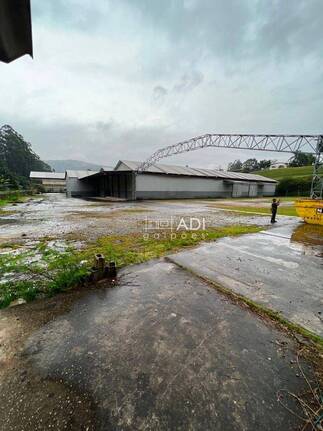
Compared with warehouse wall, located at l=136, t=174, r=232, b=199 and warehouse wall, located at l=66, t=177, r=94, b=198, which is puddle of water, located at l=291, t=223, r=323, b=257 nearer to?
warehouse wall, located at l=136, t=174, r=232, b=199

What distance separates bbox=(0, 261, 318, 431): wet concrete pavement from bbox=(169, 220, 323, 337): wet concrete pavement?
0.57 m

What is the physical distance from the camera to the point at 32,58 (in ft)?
8.16

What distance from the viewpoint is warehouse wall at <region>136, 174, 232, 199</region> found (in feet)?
76.0

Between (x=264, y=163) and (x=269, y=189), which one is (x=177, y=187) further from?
(x=264, y=163)

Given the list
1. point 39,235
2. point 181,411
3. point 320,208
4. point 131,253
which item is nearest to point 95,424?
point 181,411

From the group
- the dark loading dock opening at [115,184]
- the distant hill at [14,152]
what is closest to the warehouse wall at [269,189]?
the dark loading dock opening at [115,184]

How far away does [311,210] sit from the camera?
8.76m

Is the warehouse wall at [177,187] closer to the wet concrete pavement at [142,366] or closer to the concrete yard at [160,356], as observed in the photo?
the concrete yard at [160,356]

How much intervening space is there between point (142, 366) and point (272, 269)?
328cm

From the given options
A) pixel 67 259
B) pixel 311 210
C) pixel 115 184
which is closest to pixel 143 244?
pixel 67 259

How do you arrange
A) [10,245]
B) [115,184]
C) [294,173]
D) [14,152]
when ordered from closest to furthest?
1. [10,245]
2. [115,184]
3. [294,173]
4. [14,152]

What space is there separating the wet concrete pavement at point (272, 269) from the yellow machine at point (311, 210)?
2.55m

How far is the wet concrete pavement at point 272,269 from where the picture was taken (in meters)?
2.83

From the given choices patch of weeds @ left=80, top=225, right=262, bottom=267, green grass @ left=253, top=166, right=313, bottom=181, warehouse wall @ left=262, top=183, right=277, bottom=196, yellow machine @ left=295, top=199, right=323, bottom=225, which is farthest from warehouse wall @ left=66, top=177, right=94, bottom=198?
green grass @ left=253, top=166, right=313, bottom=181
